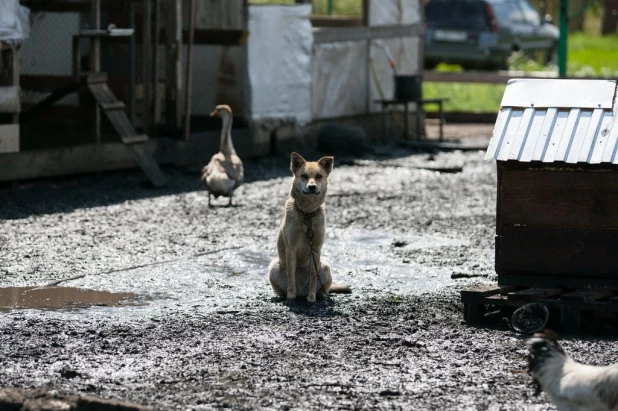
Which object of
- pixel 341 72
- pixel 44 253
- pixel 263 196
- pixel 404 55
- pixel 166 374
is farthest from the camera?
pixel 404 55

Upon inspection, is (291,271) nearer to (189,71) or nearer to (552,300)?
(552,300)

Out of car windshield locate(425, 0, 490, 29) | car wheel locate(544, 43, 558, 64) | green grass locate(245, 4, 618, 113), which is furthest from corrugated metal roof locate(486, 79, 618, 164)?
car wheel locate(544, 43, 558, 64)

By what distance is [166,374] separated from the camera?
6.96 m

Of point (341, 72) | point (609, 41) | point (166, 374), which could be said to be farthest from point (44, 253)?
point (609, 41)

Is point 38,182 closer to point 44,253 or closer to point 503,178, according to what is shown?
point 44,253

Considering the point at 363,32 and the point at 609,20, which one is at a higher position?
the point at 363,32

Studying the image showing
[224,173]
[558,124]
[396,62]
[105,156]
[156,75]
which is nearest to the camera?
[558,124]

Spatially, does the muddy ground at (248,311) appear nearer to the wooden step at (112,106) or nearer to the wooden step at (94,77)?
the wooden step at (112,106)

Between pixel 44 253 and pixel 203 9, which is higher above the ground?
pixel 203 9

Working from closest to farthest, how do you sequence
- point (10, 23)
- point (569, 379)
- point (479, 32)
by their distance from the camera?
point (569, 379) → point (10, 23) → point (479, 32)

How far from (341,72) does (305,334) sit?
12600 millimetres

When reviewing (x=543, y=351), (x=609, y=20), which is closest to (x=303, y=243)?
(x=543, y=351)

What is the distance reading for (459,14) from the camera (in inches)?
1150

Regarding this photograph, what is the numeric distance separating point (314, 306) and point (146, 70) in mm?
8638
